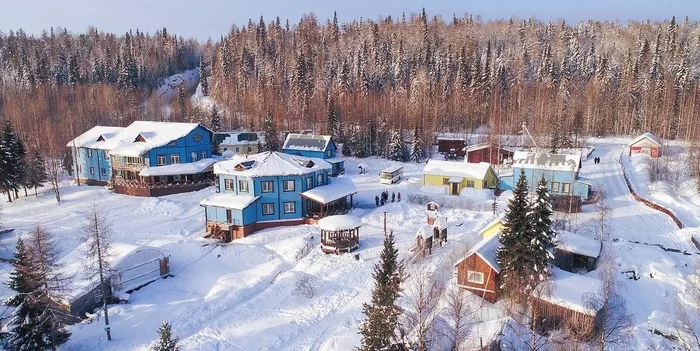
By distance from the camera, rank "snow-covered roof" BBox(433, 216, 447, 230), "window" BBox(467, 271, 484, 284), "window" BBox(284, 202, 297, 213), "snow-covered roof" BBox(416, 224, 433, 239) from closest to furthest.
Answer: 1. "window" BBox(467, 271, 484, 284)
2. "snow-covered roof" BBox(416, 224, 433, 239)
3. "snow-covered roof" BBox(433, 216, 447, 230)
4. "window" BBox(284, 202, 297, 213)

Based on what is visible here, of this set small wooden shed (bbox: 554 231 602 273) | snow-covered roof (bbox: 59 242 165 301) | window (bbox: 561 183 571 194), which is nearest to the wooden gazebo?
snow-covered roof (bbox: 59 242 165 301)

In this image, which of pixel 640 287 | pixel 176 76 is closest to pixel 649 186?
pixel 640 287

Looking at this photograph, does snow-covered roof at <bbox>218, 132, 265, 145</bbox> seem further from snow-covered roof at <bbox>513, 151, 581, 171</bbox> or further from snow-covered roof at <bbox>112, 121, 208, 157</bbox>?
snow-covered roof at <bbox>513, 151, 581, 171</bbox>

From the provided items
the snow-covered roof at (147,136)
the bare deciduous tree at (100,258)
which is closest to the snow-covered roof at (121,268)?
the bare deciduous tree at (100,258)

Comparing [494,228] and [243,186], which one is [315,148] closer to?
[243,186]

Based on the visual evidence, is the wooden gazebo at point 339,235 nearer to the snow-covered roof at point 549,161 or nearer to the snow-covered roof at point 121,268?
the snow-covered roof at point 121,268

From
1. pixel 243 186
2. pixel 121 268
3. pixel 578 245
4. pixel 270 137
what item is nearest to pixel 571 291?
pixel 578 245

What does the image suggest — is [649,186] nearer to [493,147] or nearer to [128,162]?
[493,147]
